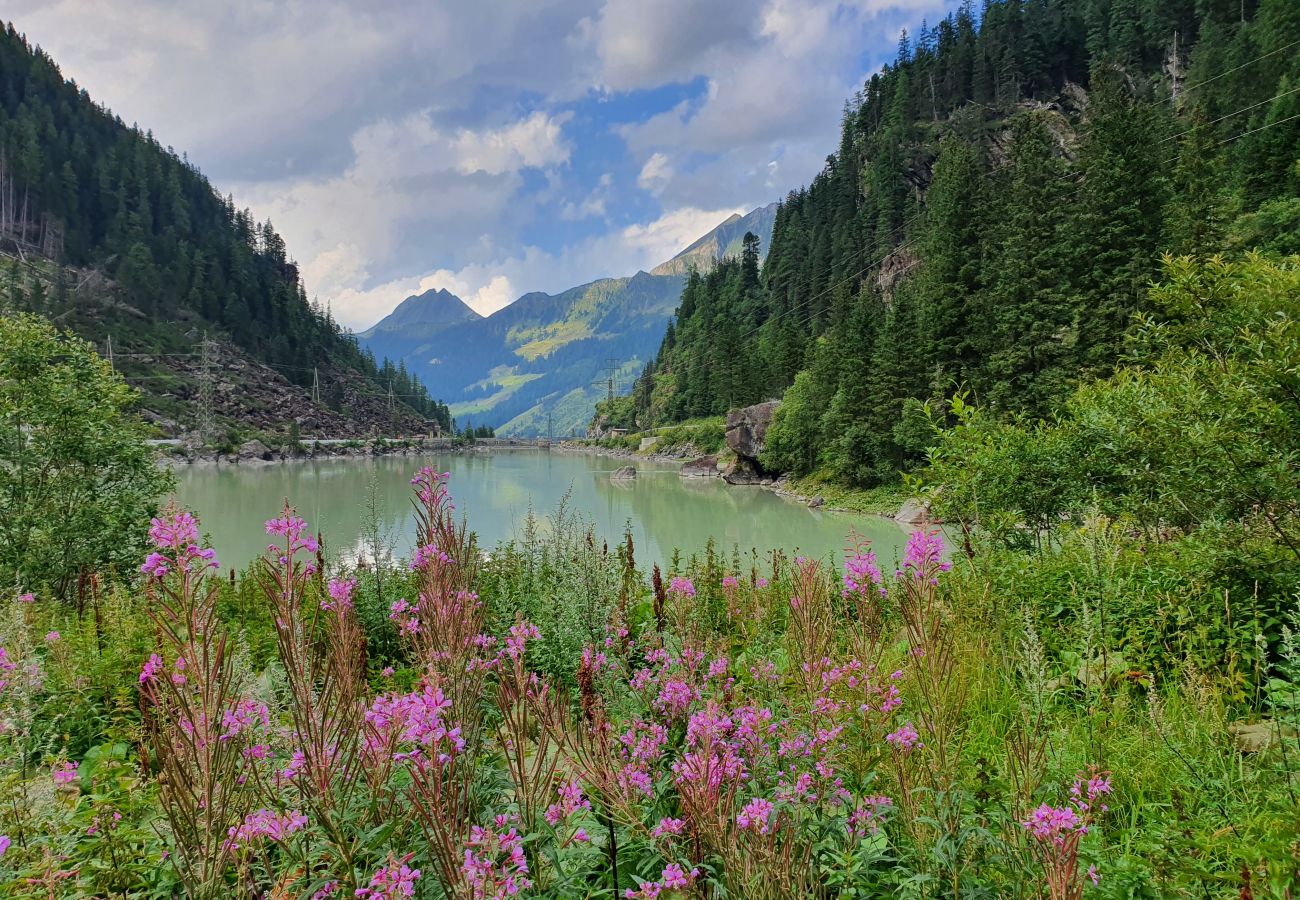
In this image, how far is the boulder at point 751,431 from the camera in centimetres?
4856

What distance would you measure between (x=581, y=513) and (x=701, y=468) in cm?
5050

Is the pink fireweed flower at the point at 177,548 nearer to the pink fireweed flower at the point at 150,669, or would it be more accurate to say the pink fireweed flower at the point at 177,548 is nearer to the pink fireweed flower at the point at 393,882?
the pink fireweed flower at the point at 150,669

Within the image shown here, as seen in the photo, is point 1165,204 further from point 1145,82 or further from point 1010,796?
point 1145,82

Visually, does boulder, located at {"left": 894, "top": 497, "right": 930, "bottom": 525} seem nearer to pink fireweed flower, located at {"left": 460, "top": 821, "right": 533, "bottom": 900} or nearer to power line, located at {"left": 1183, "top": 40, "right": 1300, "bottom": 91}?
pink fireweed flower, located at {"left": 460, "top": 821, "right": 533, "bottom": 900}

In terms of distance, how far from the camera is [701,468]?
60.7m

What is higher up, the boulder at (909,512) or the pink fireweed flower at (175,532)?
the pink fireweed flower at (175,532)

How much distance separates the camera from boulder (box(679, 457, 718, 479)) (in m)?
58.3

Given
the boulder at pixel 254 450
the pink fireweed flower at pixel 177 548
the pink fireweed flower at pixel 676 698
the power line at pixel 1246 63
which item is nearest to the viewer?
the pink fireweed flower at pixel 177 548

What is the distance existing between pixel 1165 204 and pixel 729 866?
3871 centimetres

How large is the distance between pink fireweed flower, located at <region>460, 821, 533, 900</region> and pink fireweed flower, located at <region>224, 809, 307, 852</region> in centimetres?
56

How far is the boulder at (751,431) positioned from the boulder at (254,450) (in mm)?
61303

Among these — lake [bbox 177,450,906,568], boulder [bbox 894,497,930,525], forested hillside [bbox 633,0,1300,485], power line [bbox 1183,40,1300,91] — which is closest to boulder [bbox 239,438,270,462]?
lake [bbox 177,450,906,568]

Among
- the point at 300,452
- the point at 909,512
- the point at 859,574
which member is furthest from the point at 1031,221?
the point at 300,452

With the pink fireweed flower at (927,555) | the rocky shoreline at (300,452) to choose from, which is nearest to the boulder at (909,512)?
the pink fireweed flower at (927,555)
